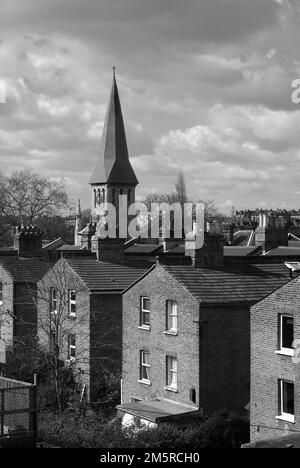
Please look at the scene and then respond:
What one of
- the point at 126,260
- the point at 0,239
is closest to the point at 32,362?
the point at 126,260

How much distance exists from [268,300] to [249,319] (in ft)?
11.3

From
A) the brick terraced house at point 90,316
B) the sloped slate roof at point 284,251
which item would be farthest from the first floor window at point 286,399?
the sloped slate roof at point 284,251

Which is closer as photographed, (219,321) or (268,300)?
(268,300)

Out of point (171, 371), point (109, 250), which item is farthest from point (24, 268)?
point (171, 371)

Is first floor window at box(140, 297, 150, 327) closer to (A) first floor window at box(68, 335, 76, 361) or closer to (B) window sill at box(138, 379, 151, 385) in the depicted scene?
(B) window sill at box(138, 379, 151, 385)

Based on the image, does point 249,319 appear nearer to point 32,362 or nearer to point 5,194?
point 32,362

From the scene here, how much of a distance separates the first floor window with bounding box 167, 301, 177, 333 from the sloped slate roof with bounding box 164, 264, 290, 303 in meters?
1.25

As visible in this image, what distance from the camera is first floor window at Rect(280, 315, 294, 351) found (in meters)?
25.1

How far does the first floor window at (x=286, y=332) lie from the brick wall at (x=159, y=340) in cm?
396

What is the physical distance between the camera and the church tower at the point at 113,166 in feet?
354

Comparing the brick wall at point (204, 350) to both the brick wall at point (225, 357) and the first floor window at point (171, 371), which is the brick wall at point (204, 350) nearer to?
the brick wall at point (225, 357)

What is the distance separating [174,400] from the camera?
29375 millimetres

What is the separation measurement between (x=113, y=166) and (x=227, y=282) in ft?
267

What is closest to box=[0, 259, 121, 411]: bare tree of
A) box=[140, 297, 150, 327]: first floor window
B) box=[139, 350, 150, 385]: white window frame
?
box=[139, 350, 150, 385]: white window frame
